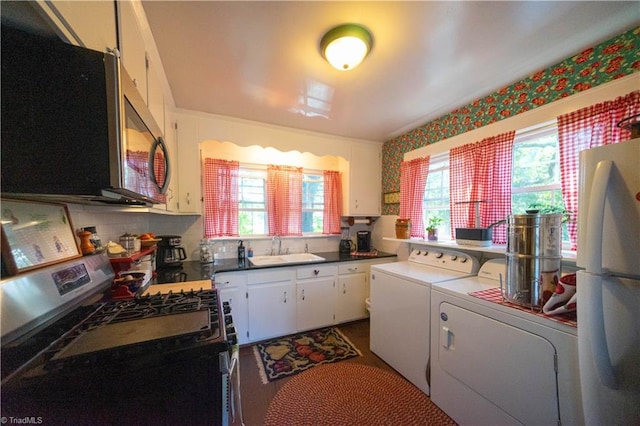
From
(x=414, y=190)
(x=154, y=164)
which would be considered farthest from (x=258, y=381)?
(x=414, y=190)

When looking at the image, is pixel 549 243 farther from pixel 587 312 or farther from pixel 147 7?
pixel 147 7

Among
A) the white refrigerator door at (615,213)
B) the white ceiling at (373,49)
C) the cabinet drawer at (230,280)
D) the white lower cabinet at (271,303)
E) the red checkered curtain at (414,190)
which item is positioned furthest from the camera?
the red checkered curtain at (414,190)

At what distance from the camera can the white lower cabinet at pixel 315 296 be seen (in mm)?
2475

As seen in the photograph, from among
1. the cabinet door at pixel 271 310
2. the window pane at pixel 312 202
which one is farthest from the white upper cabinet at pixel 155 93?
the window pane at pixel 312 202

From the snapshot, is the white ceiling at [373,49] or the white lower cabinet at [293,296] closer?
the white ceiling at [373,49]

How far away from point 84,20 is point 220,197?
6.93 feet

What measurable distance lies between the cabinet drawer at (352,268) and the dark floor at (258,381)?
26.2 inches

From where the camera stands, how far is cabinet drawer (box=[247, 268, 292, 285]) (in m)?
2.28

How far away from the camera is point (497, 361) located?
4.07ft

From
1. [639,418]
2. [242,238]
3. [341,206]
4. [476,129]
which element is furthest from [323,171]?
[639,418]

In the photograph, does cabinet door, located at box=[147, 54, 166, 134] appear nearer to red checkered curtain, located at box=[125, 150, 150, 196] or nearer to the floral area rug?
red checkered curtain, located at box=[125, 150, 150, 196]

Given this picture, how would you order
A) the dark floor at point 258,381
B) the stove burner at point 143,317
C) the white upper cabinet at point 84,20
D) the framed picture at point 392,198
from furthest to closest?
the framed picture at point 392,198, the dark floor at point 258,381, the stove burner at point 143,317, the white upper cabinet at point 84,20

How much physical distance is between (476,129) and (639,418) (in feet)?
6.56

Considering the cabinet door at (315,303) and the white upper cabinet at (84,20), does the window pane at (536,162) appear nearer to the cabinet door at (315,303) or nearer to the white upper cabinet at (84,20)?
the cabinet door at (315,303)
